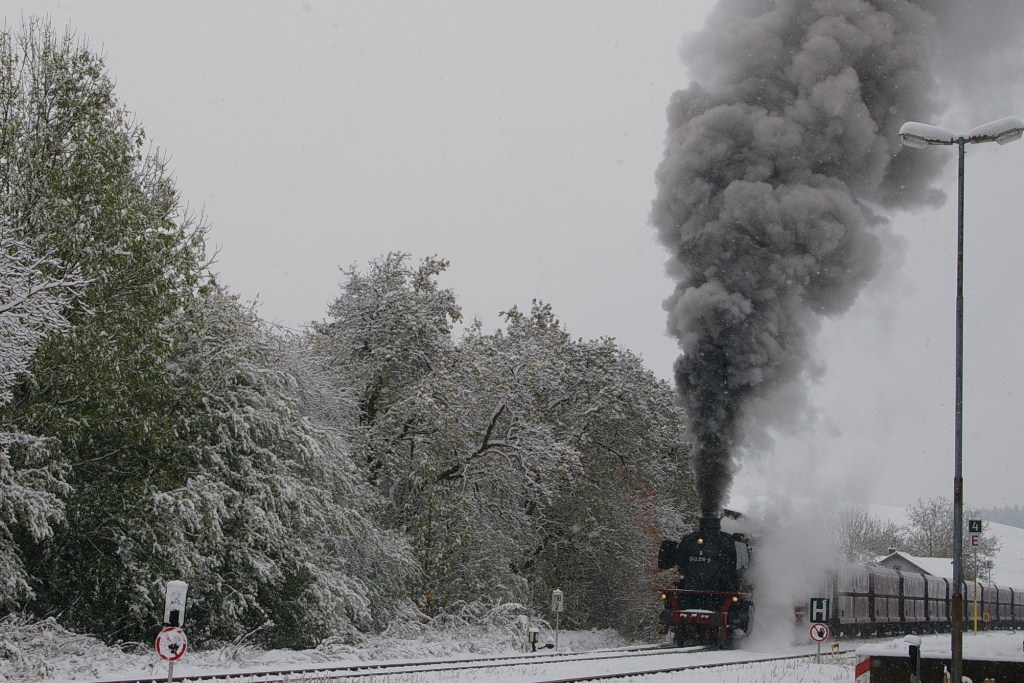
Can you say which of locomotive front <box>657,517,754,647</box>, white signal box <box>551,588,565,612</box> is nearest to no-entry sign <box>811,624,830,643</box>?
locomotive front <box>657,517,754,647</box>

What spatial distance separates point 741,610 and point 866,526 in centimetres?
8201

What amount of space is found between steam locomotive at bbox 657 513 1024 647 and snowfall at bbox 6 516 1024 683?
2.75ft

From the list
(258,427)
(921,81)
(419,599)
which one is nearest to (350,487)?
(258,427)

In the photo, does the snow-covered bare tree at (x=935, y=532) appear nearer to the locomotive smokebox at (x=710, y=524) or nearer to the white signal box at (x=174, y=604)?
the locomotive smokebox at (x=710, y=524)

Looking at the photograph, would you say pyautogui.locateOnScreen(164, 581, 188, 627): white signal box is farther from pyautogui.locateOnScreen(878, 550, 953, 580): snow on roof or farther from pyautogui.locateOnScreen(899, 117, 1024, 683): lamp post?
pyautogui.locateOnScreen(878, 550, 953, 580): snow on roof

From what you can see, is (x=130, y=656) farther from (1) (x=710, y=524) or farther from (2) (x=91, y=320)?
(1) (x=710, y=524)

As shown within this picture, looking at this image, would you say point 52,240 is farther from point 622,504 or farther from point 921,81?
point 622,504

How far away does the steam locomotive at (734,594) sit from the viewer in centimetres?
2328

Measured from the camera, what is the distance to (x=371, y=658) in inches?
762

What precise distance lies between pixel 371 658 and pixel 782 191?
1279 cm

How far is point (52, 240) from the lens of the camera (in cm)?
1622

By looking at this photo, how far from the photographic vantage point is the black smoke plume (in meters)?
22.8

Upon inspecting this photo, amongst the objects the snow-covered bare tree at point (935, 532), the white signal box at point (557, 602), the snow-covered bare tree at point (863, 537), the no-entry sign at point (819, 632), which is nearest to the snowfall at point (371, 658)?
the no-entry sign at point (819, 632)

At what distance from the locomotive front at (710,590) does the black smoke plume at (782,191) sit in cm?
88
